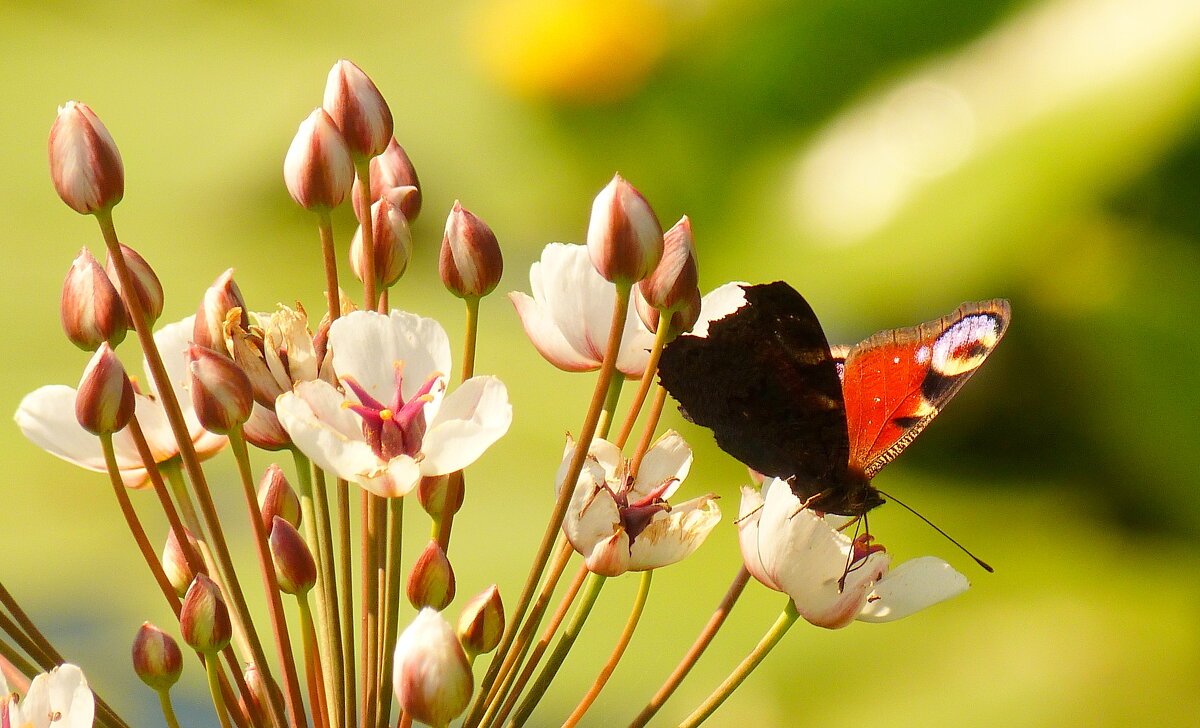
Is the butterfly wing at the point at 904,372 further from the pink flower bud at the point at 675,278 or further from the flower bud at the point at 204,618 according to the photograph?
the flower bud at the point at 204,618

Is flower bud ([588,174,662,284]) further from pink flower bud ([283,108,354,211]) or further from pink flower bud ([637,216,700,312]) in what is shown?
pink flower bud ([283,108,354,211])

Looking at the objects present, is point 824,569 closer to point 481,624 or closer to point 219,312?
point 481,624

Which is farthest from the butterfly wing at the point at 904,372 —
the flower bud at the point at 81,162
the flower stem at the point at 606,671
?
the flower bud at the point at 81,162

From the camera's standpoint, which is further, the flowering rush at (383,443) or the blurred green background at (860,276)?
the blurred green background at (860,276)

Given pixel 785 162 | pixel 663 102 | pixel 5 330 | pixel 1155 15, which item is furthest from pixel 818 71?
pixel 5 330

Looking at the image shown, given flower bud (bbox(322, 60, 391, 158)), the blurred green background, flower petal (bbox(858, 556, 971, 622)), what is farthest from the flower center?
the blurred green background

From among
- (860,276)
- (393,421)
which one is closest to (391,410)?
(393,421)
